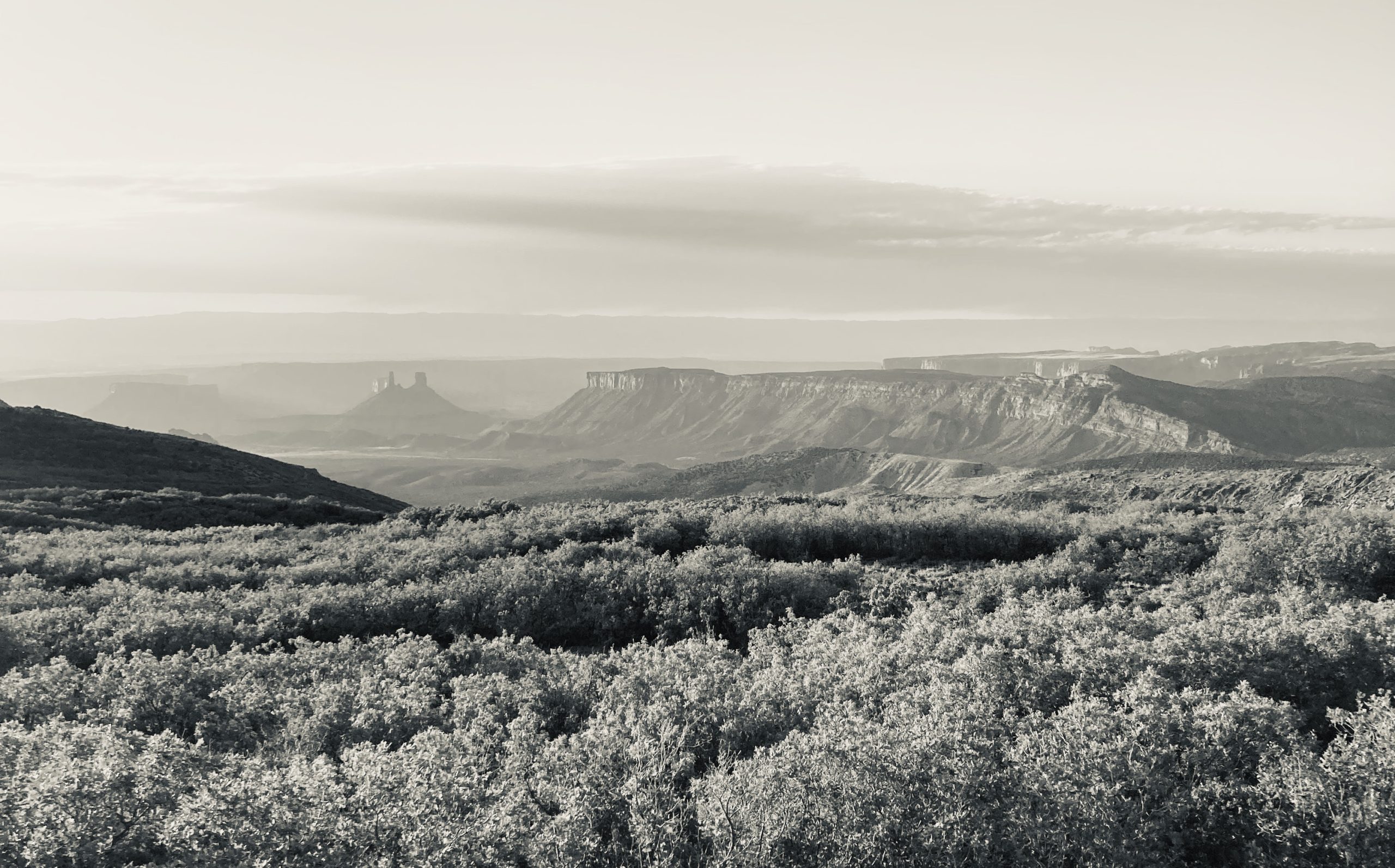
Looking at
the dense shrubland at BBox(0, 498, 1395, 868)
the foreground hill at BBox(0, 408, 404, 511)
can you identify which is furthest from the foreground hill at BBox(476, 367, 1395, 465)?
the dense shrubland at BBox(0, 498, 1395, 868)

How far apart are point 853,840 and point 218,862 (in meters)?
3.67

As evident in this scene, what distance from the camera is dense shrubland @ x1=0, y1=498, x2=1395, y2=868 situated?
16.8 feet

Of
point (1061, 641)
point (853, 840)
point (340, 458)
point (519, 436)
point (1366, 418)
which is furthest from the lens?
point (519, 436)

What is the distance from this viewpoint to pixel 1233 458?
5659 centimetres

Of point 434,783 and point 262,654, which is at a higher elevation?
point 434,783

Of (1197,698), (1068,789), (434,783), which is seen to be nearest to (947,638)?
(1197,698)

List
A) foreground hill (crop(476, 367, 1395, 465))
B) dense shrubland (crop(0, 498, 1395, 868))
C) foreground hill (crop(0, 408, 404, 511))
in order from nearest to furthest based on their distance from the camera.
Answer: dense shrubland (crop(0, 498, 1395, 868)) < foreground hill (crop(0, 408, 404, 511)) < foreground hill (crop(476, 367, 1395, 465))

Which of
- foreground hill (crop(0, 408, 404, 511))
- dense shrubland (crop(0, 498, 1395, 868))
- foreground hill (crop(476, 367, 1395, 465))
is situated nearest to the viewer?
dense shrubland (crop(0, 498, 1395, 868))

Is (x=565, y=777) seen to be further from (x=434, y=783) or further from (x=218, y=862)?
(x=218, y=862)

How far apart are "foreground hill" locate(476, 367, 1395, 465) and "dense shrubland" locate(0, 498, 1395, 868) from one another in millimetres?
80209

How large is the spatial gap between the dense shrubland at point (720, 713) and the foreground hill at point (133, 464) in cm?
2706

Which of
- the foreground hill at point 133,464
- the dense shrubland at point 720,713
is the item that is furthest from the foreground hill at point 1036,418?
the dense shrubland at point 720,713

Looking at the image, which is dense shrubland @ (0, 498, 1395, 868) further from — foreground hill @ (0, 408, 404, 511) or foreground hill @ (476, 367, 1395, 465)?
foreground hill @ (476, 367, 1395, 465)

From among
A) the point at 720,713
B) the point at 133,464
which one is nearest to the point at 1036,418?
the point at 133,464
